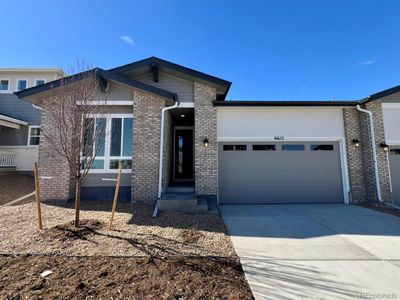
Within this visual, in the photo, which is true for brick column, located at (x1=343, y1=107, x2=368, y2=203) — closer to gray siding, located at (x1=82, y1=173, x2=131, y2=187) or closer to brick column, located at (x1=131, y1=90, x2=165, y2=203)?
brick column, located at (x1=131, y1=90, x2=165, y2=203)

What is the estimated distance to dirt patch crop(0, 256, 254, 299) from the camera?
303 cm

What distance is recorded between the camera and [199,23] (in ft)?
37.3

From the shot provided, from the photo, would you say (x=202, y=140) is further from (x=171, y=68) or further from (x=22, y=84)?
(x=22, y=84)

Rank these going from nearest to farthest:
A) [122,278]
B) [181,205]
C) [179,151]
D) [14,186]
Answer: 1. [122,278]
2. [181,205]
3. [14,186]
4. [179,151]

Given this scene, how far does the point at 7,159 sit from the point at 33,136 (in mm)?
2028

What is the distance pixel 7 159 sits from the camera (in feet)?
43.6

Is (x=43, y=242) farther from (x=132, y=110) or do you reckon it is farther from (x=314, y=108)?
(x=314, y=108)

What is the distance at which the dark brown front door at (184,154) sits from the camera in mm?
12577

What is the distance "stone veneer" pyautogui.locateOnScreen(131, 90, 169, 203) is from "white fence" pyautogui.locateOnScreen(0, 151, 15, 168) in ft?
32.1

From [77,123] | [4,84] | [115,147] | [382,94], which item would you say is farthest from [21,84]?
[382,94]

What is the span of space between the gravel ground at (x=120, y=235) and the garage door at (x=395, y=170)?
8291 mm

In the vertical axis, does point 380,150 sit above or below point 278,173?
above

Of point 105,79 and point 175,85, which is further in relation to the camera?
point 175,85

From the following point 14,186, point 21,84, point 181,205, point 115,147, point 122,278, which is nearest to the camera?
point 122,278
